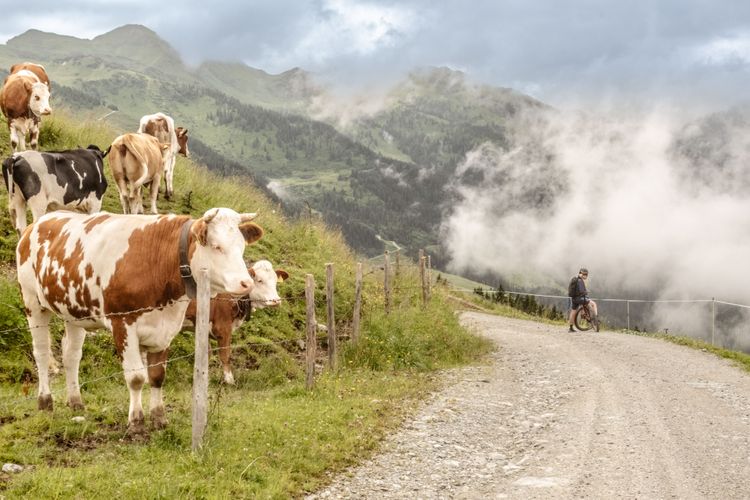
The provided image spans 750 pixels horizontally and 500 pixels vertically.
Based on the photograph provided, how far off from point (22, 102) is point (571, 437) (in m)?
14.8

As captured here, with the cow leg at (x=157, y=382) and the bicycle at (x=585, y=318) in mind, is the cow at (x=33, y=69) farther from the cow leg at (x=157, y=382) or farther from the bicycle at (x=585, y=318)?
the bicycle at (x=585, y=318)

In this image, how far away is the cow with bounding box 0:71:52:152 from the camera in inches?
629

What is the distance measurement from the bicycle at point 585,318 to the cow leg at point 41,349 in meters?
21.7

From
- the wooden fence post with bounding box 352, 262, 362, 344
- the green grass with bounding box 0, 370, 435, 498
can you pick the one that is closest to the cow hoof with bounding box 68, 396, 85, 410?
the green grass with bounding box 0, 370, 435, 498

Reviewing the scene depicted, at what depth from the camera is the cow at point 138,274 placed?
779 centimetres

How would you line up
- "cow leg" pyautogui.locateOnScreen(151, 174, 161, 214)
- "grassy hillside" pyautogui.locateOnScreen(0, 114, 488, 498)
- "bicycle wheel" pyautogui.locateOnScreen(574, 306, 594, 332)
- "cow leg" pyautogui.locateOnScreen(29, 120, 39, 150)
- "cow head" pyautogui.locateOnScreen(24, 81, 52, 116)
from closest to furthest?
"grassy hillside" pyautogui.locateOnScreen(0, 114, 488, 498), "cow head" pyautogui.locateOnScreen(24, 81, 52, 116), "cow leg" pyautogui.locateOnScreen(29, 120, 39, 150), "cow leg" pyautogui.locateOnScreen(151, 174, 161, 214), "bicycle wheel" pyautogui.locateOnScreen(574, 306, 594, 332)

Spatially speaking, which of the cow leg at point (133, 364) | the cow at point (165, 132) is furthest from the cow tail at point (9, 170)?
the cow at point (165, 132)

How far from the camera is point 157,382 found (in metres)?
8.21

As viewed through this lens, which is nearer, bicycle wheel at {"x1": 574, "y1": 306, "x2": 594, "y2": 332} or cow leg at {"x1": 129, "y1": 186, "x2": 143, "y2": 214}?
cow leg at {"x1": 129, "y1": 186, "x2": 143, "y2": 214}

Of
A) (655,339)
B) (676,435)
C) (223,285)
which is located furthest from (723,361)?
(223,285)

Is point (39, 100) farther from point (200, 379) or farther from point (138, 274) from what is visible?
point (200, 379)

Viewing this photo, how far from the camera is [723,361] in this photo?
19.1 metres

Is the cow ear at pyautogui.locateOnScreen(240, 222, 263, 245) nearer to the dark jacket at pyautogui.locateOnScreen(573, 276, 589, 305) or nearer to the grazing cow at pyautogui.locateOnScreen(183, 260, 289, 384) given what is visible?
the grazing cow at pyautogui.locateOnScreen(183, 260, 289, 384)

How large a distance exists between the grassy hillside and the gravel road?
2.05 ft
